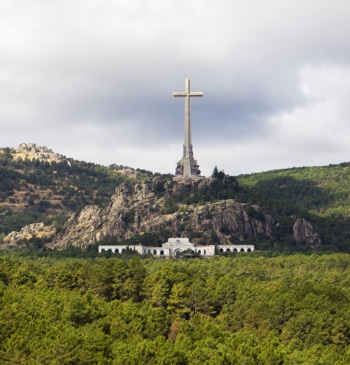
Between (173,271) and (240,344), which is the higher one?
(173,271)

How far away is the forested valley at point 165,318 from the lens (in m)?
118

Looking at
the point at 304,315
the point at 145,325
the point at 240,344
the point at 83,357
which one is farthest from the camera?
the point at 304,315

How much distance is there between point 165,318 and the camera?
15075 centimetres

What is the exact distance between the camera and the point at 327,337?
5787 inches

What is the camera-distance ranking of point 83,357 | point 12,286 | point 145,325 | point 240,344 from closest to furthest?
point 83,357 → point 240,344 → point 145,325 → point 12,286

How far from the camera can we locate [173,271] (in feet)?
626

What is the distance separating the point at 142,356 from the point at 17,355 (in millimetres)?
12037

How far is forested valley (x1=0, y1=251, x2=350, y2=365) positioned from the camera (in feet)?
386

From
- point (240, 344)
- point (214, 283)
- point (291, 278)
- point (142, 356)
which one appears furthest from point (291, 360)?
point (291, 278)

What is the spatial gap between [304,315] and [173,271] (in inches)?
1747

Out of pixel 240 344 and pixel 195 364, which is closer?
pixel 195 364

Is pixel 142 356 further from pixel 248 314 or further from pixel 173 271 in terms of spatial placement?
pixel 173 271

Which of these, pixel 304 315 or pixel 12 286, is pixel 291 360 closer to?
pixel 304 315

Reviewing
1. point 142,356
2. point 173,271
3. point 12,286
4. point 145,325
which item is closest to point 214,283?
point 173,271
